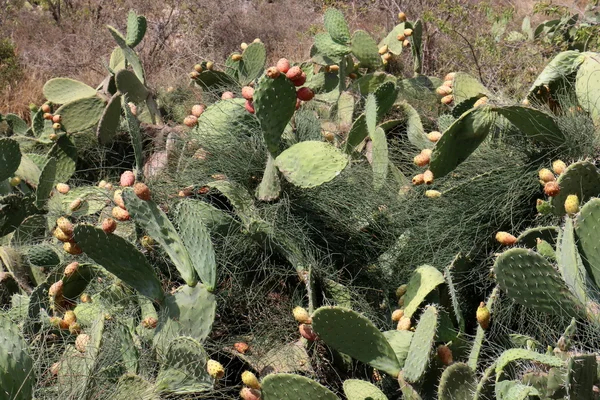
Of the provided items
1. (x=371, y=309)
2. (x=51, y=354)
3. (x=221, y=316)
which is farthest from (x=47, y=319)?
(x=371, y=309)

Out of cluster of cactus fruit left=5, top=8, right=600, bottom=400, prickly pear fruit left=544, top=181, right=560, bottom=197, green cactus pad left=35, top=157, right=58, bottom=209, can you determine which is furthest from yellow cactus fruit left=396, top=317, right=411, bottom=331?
green cactus pad left=35, top=157, right=58, bottom=209

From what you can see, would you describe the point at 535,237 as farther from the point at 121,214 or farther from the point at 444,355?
the point at 121,214

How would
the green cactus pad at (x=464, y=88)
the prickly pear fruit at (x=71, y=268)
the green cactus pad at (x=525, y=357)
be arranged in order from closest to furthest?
1. the green cactus pad at (x=525, y=357)
2. the prickly pear fruit at (x=71, y=268)
3. the green cactus pad at (x=464, y=88)

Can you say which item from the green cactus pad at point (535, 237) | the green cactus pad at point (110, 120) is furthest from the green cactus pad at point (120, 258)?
the green cactus pad at point (110, 120)

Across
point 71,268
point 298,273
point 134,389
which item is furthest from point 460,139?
point 71,268

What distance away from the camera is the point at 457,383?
5.03 ft

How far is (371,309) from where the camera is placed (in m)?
2.11

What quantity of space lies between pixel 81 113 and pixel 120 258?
1834 millimetres

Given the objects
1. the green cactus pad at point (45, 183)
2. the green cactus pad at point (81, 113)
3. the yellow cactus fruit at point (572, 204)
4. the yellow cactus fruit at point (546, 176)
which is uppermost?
the yellow cactus fruit at point (572, 204)

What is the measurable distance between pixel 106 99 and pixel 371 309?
212 cm

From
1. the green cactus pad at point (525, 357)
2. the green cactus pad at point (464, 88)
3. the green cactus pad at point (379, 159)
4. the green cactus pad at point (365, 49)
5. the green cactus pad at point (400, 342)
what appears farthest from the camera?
the green cactus pad at point (365, 49)

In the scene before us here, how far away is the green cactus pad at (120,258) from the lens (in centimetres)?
183

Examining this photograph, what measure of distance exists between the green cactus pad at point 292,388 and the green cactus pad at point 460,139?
850mm

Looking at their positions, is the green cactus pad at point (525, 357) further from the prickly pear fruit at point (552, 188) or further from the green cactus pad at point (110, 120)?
the green cactus pad at point (110, 120)
